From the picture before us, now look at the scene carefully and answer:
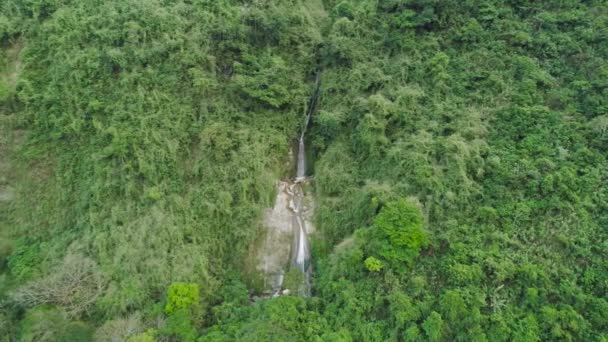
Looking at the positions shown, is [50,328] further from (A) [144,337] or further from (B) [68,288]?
(A) [144,337]

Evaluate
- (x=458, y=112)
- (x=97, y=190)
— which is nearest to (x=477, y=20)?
(x=458, y=112)

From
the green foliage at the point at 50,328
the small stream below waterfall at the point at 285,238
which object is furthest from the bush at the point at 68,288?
the small stream below waterfall at the point at 285,238

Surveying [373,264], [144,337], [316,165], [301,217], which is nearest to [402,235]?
[373,264]

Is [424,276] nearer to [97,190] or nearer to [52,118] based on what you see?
[97,190]

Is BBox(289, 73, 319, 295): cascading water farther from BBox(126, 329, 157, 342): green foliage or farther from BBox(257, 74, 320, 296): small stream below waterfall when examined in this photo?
BBox(126, 329, 157, 342): green foliage

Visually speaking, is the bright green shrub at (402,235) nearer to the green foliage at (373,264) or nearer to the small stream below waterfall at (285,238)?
the green foliage at (373,264)

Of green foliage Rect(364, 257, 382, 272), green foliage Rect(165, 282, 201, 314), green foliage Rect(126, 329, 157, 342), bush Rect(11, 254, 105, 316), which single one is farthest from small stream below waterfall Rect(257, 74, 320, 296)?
bush Rect(11, 254, 105, 316)
